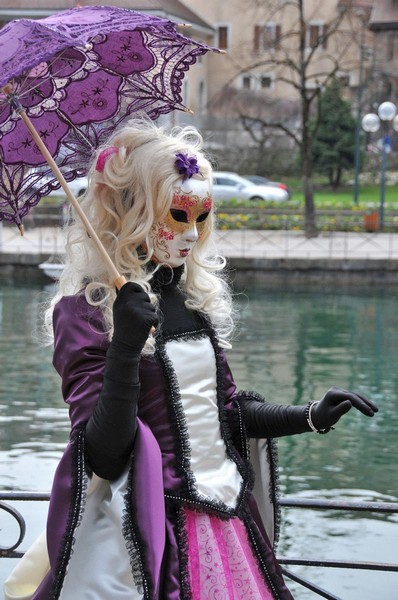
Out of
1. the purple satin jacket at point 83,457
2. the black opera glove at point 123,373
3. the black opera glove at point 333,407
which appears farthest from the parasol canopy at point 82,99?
the black opera glove at point 333,407

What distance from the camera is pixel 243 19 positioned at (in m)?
45.9

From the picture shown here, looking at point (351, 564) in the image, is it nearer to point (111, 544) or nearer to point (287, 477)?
point (111, 544)

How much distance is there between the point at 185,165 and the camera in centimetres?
245

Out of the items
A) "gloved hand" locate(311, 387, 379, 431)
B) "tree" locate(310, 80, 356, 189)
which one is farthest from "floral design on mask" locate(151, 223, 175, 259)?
"tree" locate(310, 80, 356, 189)

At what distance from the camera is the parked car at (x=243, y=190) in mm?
29270

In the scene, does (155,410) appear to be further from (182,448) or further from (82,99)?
(82,99)

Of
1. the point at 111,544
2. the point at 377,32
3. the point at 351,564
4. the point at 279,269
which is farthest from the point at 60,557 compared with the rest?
the point at 377,32

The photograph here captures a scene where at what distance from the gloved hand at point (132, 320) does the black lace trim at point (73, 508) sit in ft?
0.74

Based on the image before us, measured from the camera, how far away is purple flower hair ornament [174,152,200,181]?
2.46 metres

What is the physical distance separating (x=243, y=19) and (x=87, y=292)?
148 ft

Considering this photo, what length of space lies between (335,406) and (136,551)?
575 mm

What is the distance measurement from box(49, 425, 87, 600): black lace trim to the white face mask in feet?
1.60

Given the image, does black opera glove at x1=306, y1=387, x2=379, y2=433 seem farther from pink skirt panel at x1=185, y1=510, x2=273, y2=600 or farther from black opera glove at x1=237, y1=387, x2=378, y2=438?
pink skirt panel at x1=185, y1=510, x2=273, y2=600

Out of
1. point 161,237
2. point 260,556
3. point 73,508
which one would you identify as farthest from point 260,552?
Answer: point 161,237
